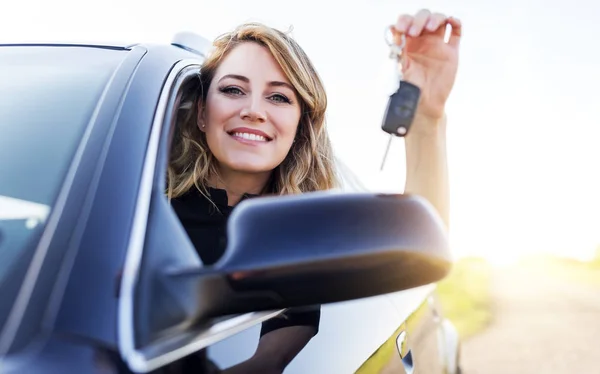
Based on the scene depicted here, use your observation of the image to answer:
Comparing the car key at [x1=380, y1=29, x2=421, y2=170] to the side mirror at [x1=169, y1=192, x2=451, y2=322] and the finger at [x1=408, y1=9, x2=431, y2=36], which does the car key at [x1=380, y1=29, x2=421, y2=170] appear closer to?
the finger at [x1=408, y1=9, x2=431, y2=36]

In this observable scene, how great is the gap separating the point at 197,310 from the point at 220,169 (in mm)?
1147

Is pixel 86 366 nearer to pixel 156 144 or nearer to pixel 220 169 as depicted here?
pixel 156 144

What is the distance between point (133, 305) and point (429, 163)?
119cm

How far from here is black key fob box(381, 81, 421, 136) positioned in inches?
66.6

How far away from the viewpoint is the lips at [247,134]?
2.07 metres

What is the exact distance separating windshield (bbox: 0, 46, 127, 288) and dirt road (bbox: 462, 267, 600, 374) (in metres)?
4.00

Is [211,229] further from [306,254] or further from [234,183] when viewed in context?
[306,254]

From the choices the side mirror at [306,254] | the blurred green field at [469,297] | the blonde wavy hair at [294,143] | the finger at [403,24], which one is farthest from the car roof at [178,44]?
the blurred green field at [469,297]

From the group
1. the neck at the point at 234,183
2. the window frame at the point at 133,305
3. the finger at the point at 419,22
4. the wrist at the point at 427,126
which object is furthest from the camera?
the neck at the point at 234,183

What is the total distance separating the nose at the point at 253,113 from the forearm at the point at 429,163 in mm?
397

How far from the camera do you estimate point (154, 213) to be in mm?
1206

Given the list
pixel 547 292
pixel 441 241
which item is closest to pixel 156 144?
pixel 441 241

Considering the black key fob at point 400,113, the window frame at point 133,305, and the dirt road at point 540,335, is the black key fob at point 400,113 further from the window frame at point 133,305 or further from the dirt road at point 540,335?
the dirt road at point 540,335

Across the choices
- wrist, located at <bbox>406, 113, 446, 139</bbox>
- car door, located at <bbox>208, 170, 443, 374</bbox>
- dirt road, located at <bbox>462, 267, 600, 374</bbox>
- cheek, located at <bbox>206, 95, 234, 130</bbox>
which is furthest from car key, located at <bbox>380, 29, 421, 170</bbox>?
dirt road, located at <bbox>462, 267, 600, 374</bbox>
